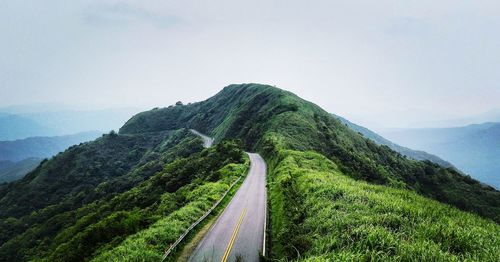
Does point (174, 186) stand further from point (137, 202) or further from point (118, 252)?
point (118, 252)

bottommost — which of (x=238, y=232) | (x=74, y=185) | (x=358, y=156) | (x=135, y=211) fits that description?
(x=74, y=185)

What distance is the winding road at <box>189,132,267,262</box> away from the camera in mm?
19625

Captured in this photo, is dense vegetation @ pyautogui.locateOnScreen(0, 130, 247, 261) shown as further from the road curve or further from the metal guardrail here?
the road curve

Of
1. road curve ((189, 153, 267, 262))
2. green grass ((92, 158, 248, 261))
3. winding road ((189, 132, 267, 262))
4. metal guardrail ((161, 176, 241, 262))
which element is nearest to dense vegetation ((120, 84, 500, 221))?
road curve ((189, 153, 267, 262))

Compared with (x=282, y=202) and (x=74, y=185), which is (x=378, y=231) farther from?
(x=74, y=185)

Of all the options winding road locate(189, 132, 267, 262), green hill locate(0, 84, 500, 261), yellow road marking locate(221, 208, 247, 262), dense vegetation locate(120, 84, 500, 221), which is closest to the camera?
green hill locate(0, 84, 500, 261)

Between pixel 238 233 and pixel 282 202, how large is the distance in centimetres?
707

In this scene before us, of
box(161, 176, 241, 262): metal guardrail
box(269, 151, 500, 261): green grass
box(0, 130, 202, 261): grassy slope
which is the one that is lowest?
box(0, 130, 202, 261): grassy slope

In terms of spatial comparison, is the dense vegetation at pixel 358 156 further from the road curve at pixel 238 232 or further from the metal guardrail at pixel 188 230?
the metal guardrail at pixel 188 230

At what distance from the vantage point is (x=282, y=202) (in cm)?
2930

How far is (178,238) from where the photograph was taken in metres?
21.5

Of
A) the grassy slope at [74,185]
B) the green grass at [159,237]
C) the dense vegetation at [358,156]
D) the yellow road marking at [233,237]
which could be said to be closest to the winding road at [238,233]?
the yellow road marking at [233,237]

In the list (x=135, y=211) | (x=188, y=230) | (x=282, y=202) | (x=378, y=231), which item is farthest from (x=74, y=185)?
(x=378, y=231)

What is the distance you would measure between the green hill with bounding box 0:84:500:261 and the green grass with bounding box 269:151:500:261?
61mm
